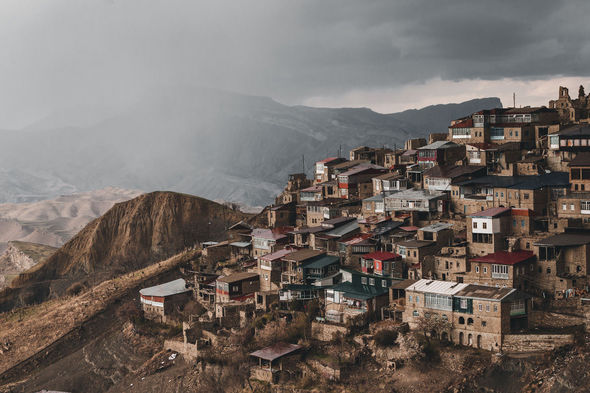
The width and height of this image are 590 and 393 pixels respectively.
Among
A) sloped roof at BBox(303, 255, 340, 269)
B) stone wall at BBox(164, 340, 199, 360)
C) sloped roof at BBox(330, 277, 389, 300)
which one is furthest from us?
sloped roof at BBox(303, 255, 340, 269)

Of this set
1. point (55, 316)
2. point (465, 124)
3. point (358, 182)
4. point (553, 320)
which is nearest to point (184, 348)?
point (55, 316)

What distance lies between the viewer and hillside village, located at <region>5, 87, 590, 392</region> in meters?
39.2

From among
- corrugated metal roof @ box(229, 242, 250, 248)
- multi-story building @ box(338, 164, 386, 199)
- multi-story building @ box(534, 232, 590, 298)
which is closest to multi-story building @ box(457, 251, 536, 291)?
multi-story building @ box(534, 232, 590, 298)

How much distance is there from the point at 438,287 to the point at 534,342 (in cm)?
638

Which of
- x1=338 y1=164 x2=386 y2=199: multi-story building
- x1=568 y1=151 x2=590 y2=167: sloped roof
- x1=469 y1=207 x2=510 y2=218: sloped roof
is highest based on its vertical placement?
x1=568 y1=151 x2=590 y2=167: sloped roof

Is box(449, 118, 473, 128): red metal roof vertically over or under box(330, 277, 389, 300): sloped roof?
over

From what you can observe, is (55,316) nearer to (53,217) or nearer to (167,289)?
(167,289)

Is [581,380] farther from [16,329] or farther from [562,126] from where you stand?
[16,329]

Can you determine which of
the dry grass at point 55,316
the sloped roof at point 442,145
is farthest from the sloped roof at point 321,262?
the dry grass at point 55,316

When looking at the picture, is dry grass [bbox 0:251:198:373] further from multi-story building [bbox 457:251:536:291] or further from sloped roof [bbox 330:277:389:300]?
multi-story building [bbox 457:251:536:291]

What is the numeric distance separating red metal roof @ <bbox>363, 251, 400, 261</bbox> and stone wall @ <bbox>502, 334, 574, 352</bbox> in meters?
12.0

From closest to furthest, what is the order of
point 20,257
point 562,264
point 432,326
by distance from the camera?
1. point 432,326
2. point 562,264
3. point 20,257

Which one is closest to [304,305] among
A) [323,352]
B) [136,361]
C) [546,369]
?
[323,352]

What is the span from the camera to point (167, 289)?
60.2m
